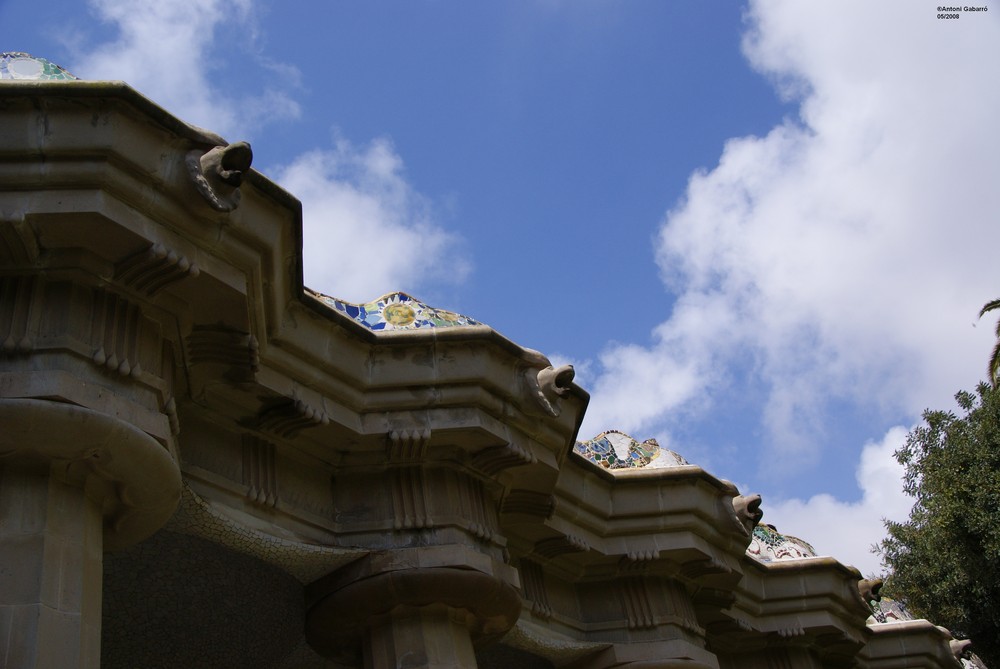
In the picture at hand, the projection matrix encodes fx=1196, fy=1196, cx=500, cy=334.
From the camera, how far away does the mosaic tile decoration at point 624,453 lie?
455 inches

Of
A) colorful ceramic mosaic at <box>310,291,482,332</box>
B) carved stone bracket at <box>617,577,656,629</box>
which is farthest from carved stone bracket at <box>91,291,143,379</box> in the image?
carved stone bracket at <box>617,577,656,629</box>

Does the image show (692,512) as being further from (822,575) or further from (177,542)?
(177,542)

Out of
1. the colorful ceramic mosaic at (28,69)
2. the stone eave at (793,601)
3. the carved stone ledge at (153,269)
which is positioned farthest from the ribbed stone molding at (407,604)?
the stone eave at (793,601)

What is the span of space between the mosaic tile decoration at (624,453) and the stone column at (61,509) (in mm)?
5569

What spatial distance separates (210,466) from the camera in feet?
26.3

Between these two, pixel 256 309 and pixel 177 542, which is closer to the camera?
pixel 256 309

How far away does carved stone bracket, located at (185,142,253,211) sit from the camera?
6.82 m

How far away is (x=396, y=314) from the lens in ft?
30.0

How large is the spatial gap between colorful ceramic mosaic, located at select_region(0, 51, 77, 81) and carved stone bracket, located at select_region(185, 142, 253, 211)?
825mm

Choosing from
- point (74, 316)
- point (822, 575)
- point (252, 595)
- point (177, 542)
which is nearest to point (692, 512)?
point (822, 575)

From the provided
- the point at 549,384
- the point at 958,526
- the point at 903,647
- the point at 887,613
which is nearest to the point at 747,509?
the point at 549,384

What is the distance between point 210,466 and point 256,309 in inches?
48.9

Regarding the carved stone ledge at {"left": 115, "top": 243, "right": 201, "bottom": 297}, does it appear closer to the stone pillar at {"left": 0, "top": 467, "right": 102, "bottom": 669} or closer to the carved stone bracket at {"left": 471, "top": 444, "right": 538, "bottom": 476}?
the stone pillar at {"left": 0, "top": 467, "right": 102, "bottom": 669}

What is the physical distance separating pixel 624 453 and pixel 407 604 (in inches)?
158
